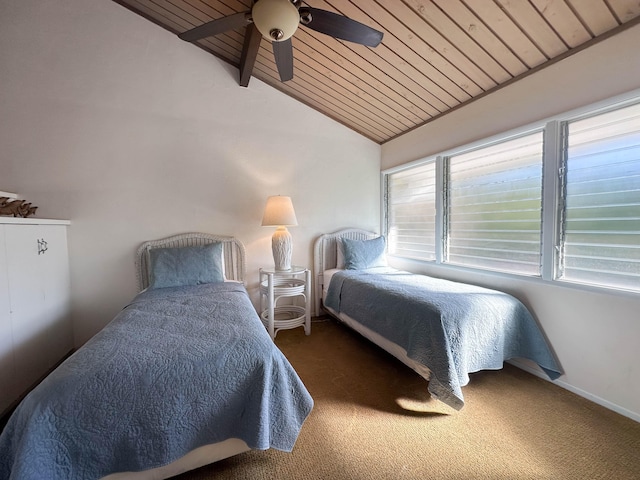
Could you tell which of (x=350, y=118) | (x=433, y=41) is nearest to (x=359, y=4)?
(x=433, y=41)

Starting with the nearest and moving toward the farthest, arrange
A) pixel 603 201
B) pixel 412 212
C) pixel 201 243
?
pixel 603 201, pixel 201 243, pixel 412 212

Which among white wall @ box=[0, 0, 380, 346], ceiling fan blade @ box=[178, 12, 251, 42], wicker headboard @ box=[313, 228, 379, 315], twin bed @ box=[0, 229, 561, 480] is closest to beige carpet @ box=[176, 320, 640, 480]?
twin bed @ box=[0, 229, 561, 480]

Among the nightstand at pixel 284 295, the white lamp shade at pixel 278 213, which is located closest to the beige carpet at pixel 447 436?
the nightstand at pixel 284 295

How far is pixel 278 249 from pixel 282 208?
0.42 metres

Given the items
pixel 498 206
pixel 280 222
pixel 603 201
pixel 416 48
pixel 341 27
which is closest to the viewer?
pixel 341 27

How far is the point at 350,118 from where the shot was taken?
325 cm

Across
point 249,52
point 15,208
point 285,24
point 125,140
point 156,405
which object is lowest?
point 156,405

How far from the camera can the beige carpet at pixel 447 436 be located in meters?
1.26

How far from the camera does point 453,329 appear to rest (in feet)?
5.45

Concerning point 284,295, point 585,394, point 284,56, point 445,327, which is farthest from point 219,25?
point 585,394

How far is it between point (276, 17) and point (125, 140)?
201 centimetres

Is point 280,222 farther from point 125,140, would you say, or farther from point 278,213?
point 125,140

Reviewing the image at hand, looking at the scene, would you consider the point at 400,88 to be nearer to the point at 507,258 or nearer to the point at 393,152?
the point at 393,152

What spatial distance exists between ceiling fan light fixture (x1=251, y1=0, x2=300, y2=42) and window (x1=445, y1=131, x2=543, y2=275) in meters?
1.92
